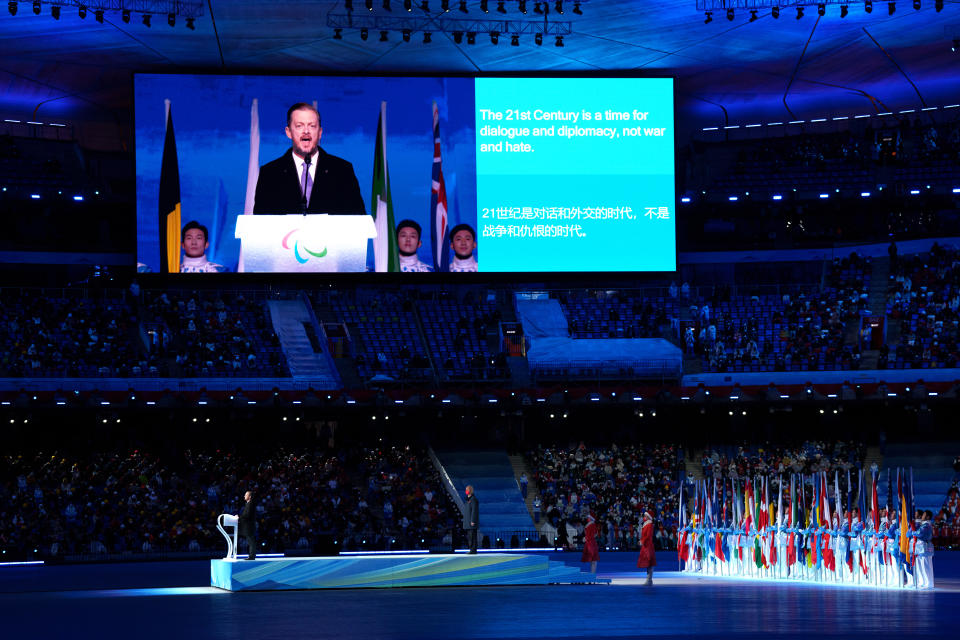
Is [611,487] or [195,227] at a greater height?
[195,227]

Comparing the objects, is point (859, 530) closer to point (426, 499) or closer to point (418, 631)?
point (418, 631)

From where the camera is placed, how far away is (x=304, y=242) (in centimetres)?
4903

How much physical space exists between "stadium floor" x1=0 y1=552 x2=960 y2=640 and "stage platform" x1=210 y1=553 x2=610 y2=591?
0.42 metres

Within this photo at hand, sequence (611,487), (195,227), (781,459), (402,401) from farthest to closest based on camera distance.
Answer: (195,227) < (781,459) < (402,401) < (611,487)

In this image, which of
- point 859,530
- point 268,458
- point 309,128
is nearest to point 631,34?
point 309,128

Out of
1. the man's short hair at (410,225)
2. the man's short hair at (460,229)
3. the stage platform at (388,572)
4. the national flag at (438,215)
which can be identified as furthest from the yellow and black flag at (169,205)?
the stage platform at (388,572)

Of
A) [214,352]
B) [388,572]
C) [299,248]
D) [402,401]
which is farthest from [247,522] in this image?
[299,248]

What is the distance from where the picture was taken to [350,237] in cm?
4931

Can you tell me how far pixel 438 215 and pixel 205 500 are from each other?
1281cm

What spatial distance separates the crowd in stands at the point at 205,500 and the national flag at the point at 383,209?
6784 mm

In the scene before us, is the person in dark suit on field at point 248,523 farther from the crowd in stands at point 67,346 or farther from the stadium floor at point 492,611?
the crowd in stands at point 67,346

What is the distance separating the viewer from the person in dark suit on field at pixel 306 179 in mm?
49031

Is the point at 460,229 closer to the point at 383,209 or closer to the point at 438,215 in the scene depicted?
the point at 438,215

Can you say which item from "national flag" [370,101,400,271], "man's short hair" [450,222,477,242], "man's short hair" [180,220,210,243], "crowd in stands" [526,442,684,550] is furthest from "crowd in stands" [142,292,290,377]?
"crowd in stands" [526,442,684,550]
